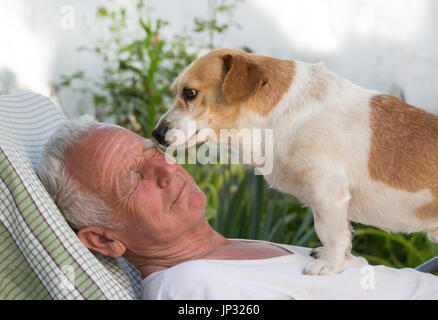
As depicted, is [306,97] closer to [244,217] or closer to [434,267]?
[434,267]

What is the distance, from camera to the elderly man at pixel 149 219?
124cm

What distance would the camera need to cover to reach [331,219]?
4.20ft

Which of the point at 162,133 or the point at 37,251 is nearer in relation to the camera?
the point at 37,251

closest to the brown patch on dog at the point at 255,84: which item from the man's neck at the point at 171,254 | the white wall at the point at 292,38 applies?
the man's neck at the point at 171,254

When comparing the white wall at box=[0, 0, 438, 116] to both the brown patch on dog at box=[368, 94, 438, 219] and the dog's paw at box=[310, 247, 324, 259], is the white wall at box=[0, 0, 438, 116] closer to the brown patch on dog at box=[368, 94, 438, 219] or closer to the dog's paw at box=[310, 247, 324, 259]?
the brown patch on dog at box=[368, 94, 438, 219]

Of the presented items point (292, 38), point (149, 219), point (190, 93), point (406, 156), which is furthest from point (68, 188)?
point (292, 38)

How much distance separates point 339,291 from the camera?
1.21 meters

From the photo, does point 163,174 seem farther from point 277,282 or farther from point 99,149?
point 277,282

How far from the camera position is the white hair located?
1.32 meters

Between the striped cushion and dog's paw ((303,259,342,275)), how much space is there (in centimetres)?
52

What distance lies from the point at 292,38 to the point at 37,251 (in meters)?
3.29

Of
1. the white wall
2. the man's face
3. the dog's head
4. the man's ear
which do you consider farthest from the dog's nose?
the white wall

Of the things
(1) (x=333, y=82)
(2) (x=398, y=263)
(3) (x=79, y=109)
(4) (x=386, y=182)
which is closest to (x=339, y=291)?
(4) (x=386, y=182)

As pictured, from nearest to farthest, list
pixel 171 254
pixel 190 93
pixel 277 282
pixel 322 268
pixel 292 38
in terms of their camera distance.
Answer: pixel 277 282, pixel 322 268, pixel 171 254, pixel 190 93, pixel 292 38
